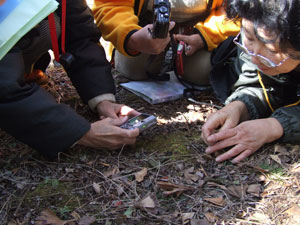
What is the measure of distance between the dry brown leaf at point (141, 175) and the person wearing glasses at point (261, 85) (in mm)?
360

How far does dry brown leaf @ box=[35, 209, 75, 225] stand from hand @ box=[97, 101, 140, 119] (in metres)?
0.73

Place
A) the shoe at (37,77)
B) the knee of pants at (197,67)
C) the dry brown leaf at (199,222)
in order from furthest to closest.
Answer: the knee of pants at (197,67)
the shoe at (37,77)
the dry brown leaf at (199,222)

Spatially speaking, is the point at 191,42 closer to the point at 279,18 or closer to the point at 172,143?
the point at 172,143

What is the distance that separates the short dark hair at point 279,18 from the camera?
134 cm

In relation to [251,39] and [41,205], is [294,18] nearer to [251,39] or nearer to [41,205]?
[251,39]

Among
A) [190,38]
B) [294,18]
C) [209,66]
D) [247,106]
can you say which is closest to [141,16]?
[190,38]

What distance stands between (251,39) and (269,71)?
0.72 ft

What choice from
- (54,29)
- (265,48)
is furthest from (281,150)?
(54,29)

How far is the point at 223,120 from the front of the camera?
69.7 inches

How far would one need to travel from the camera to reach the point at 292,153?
1667 millimetres

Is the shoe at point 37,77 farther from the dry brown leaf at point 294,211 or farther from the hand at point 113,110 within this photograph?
the dry brown leaf at point 294,211

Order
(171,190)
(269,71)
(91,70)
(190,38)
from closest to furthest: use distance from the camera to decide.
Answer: (171,190) → (269,71) → (91,70) → (190,38)

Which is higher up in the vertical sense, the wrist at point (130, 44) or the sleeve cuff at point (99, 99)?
the wrist at point (130, 44)

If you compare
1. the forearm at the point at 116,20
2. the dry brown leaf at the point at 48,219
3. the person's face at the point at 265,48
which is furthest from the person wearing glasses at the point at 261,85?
the dry brown leaf at the point at 48,219
